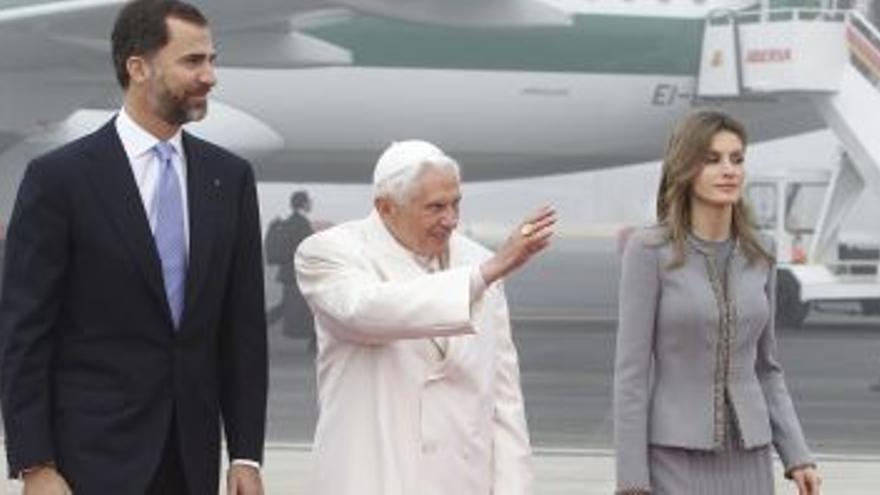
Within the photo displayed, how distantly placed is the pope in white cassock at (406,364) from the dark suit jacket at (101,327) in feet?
0.62

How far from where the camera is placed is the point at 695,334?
3623mm

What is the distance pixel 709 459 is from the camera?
12.0 feet

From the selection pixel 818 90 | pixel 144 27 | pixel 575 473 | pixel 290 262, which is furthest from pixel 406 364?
pixel 818 90

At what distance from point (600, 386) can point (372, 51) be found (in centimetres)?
650

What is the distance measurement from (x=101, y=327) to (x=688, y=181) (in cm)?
89

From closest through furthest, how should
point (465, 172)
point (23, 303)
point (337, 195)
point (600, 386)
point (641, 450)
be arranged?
point (23, 303) < point (641, 450) < point (600, 386) < point (337, 195) < point (465, 172)

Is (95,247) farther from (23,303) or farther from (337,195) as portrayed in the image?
(337,195)

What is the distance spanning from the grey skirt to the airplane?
15.0 metres

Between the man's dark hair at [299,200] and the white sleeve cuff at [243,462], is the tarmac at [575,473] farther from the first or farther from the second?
the man's dark hair at [299,200]

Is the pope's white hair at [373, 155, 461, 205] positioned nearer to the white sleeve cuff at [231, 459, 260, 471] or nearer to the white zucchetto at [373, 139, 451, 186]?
the white zucchetto at [373, 139, 451, 186]

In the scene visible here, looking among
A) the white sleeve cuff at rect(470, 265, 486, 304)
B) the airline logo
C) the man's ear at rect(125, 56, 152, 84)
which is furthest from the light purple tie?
the airline logo

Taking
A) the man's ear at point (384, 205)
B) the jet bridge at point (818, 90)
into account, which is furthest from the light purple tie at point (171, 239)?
the jet bridge at point (818, 90)

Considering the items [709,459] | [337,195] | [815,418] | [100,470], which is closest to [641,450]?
[709,459]

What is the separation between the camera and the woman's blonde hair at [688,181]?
3.62m
